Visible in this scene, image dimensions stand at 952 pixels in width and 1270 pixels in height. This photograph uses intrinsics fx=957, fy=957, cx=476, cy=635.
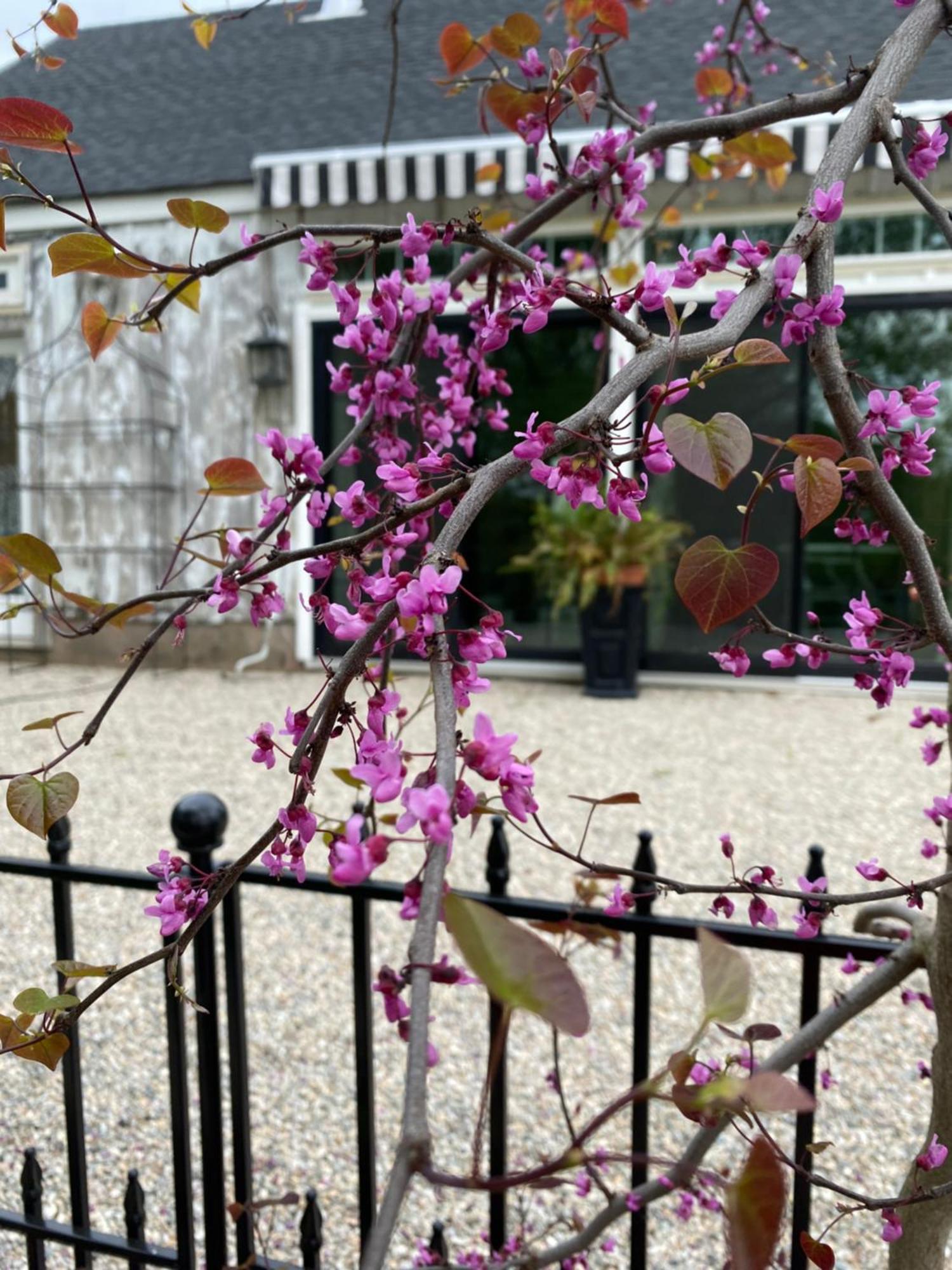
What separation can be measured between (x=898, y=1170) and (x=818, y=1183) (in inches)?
48.0

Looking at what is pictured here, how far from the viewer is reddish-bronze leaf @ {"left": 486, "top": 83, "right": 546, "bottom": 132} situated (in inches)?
47.5

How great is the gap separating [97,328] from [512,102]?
0.66 m

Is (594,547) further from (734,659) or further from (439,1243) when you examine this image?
(734,659)

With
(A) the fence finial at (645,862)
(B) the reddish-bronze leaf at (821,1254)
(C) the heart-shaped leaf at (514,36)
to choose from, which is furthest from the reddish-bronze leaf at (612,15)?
(B) the reddish-bronze leaf at (821,1254)

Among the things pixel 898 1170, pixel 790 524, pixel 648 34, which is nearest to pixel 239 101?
pixel 648 34

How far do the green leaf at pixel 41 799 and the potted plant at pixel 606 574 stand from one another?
5281mm

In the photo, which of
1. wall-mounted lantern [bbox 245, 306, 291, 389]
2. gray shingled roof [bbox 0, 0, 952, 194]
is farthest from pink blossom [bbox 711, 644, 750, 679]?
gray shingled roof [bbox 0, 0, 952, 194]

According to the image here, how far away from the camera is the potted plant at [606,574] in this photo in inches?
234

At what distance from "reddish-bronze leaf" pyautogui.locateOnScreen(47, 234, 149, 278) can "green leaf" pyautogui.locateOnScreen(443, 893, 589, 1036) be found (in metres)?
0.53

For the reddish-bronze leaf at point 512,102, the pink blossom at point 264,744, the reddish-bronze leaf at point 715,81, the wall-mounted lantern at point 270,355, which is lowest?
the pink blossom at point 264,744

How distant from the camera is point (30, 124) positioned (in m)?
0.68

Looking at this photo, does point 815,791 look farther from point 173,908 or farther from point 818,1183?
point 173,908

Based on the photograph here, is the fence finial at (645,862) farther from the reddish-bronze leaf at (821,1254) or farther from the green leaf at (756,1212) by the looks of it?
the green leaf at (756,1212)

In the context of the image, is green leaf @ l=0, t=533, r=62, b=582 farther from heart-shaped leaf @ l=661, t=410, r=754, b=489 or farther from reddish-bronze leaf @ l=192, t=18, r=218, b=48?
reddish-bronze leaf @ l=192, t=18, r=218, b=48
